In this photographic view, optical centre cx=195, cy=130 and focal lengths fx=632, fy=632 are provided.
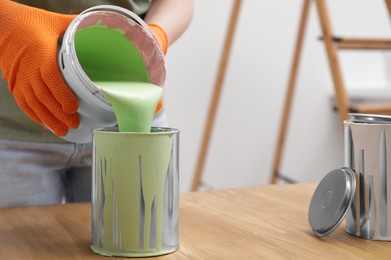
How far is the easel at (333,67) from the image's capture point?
1825 mm

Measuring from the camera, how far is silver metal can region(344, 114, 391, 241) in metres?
0.68

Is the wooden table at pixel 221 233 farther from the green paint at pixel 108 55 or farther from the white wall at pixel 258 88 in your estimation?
the white wall at pixel 258 88

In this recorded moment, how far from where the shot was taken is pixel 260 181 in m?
2.44

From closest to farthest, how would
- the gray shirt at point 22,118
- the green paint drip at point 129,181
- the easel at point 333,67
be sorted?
the green paint drip at point 129,181
the gray shirt at point 22,118
the easel at point 333,67

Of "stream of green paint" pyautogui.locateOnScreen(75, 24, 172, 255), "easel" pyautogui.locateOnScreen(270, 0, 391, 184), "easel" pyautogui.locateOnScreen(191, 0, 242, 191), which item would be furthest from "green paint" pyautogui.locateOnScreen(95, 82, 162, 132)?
"easel" pyautogui.locateOnScreen(191, 0, 242, 191)

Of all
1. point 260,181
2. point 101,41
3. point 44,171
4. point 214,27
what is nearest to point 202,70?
point 214,27

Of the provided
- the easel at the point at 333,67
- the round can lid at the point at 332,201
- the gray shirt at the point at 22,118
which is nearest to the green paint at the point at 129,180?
the round can lid at the point at 332,201

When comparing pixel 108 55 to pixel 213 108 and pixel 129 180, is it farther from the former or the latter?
pixel 213 108

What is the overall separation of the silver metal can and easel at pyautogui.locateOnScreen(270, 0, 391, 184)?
1105 millimetres

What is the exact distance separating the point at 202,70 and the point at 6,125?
1331 mm

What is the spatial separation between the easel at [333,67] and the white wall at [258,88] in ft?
0.47

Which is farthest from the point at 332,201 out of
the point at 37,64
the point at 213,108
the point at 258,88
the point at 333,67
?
the point at 258,88

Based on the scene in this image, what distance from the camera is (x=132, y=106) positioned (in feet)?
2.13

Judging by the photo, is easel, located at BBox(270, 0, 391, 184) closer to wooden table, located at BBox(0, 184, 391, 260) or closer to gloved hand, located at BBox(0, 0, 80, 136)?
wooden table, located at BBox(0, 184, 391, 260)
